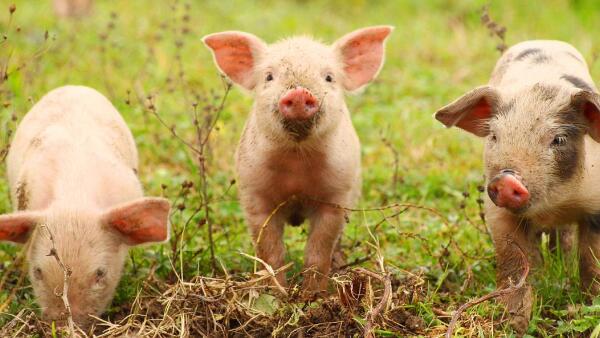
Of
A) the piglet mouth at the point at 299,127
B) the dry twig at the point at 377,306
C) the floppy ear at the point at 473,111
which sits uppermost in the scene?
the floppy ear at the point at 473,111

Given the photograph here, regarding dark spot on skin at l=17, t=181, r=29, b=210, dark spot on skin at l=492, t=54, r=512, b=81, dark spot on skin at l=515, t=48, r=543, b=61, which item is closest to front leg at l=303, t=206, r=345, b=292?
dark spot on skin at l=492, t=54, r=512, b=81

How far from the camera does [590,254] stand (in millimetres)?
5309

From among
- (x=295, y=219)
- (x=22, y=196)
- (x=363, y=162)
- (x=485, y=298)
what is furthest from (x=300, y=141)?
(x=363, y=162)

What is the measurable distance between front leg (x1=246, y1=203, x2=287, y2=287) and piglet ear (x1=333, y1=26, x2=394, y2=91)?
0.96 m

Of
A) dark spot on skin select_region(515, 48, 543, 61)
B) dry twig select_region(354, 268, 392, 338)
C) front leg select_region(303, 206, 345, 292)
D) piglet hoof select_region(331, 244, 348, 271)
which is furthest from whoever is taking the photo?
piglet hoof select_region(331, 244, 348, 271)

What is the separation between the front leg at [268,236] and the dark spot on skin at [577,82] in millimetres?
1843

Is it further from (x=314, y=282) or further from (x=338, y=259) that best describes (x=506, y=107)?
(x=338, y=259)

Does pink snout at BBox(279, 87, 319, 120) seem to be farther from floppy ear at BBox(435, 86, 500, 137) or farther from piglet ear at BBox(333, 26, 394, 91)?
piglet ear at BBox(333, 26, 394, 91)

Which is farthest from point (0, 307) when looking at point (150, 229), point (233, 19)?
point (233, 19)

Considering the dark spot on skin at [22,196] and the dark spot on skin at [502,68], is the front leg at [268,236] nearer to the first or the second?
the dark spot on skin at [22,196]

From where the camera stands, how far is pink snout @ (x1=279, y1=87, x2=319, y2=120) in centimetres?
500

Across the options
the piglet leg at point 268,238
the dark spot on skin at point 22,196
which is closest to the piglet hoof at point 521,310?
the piglet leg at point 268,238

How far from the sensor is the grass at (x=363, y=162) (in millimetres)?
4926

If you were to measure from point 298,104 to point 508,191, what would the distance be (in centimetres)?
116
